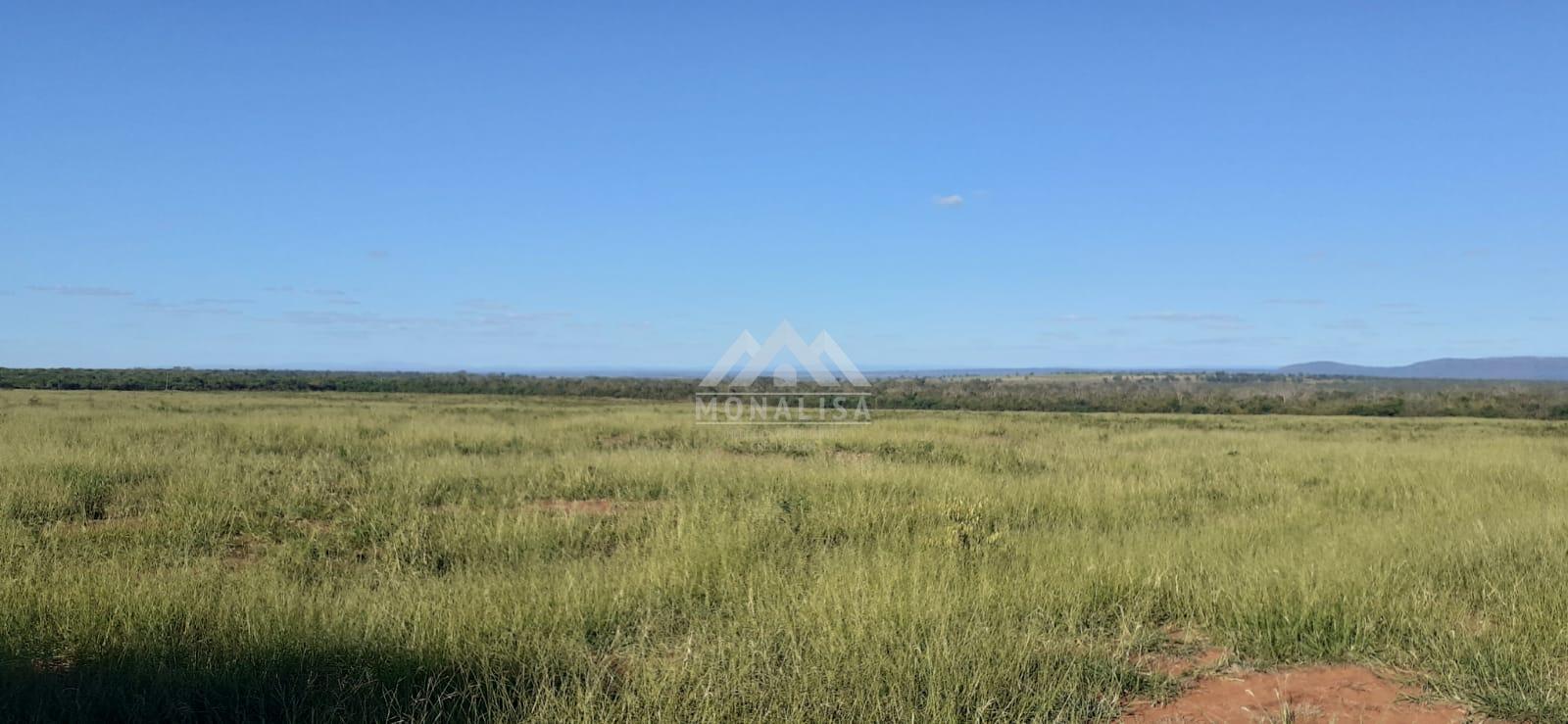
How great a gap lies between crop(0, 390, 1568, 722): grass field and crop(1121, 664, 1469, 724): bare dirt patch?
5.8 inches

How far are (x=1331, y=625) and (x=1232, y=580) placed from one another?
71 cm

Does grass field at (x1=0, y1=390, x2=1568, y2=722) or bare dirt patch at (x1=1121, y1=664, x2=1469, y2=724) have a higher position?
grass field at (x1=0, y1=390, x2=1568, y2=722)

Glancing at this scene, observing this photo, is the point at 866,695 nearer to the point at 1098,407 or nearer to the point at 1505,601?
the point at 1505,601

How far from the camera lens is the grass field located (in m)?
3.71

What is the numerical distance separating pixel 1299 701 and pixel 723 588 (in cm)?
304

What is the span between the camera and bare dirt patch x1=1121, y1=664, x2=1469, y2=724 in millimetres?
3674

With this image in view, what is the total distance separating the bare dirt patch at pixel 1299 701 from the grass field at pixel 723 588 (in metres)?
0.15

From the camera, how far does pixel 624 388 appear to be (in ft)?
276

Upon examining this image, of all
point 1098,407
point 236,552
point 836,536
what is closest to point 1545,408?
point 1098,407

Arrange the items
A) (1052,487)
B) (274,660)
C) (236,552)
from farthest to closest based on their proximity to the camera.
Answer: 1. (1052,487)
2. (236,552)
3. (274,660)

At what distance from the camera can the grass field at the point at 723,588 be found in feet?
12.2

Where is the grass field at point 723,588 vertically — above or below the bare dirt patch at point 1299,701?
above

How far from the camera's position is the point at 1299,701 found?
152 inches

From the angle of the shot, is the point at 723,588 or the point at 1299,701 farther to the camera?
the point at 723,588
